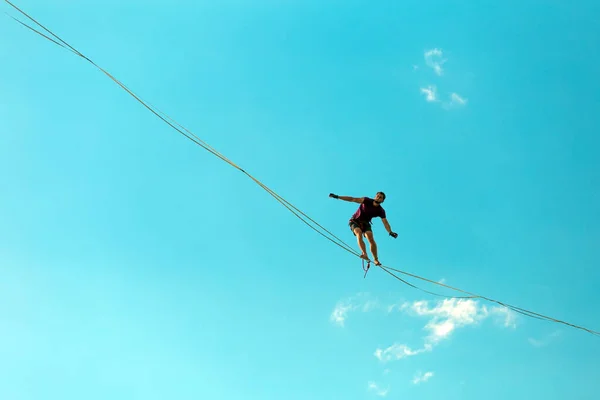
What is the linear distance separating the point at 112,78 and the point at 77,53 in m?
0.78

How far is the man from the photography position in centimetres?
1317

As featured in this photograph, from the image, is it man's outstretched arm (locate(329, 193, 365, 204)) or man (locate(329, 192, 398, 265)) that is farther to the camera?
man (locate(329, 192, 398, 265))

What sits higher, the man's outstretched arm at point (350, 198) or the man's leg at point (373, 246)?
the man's outstretched arm at point (350, 198)

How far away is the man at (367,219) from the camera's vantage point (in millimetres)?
13172

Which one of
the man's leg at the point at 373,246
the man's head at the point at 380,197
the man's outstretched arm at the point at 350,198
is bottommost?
the man's leg at the point at 373,246

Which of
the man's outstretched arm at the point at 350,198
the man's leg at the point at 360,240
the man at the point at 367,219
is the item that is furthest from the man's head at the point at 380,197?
the man's leg at the point at 360,240

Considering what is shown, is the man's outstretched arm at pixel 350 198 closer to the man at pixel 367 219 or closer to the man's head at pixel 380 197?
the man at pixel 367 219

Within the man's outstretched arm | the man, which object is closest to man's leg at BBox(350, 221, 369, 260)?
the man

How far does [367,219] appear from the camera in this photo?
43.9ft

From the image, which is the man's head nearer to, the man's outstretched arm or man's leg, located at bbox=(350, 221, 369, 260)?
the man's outstretched arm

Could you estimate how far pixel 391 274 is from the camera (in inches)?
536

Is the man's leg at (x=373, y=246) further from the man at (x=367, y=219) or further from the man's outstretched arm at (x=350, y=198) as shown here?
the man's outstretched arm at (x=350, y=198)

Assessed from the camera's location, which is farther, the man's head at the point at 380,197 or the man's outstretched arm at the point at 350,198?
the man's head at the point at 380,197

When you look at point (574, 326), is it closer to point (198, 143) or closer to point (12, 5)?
point (198, 143)
